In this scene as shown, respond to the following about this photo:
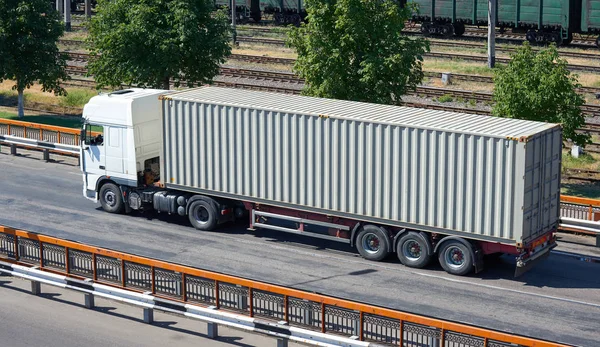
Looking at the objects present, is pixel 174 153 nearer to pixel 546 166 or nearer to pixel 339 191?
pixel 339 191

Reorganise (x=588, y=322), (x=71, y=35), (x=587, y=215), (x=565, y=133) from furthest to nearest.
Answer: (x=71, y=35)
(x=565, y=133)
(x=587, y=215)
(x=588, y=322)

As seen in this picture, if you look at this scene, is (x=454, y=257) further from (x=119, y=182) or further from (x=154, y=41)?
(x=154, y=41)

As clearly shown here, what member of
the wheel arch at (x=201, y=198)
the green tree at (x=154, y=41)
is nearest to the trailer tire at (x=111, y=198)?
the wheel arch at (x=201, y=198)

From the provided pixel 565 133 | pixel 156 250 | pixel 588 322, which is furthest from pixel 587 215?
pixel 156 250

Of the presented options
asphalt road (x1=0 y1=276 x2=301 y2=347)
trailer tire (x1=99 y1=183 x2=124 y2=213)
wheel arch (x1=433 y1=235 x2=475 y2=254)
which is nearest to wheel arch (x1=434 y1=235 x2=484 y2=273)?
wheel arch (x1=433 y1=235 x2=475 y2=254)

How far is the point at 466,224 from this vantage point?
21.8 meters

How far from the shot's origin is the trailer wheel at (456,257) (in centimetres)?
2203

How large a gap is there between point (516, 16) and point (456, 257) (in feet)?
111

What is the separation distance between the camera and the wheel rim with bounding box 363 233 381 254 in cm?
2331

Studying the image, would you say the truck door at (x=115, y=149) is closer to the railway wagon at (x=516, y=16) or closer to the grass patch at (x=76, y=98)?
the grass patch at (x=76, y=98)

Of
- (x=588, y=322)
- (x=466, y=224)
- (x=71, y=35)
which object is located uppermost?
(x=71, y=35)

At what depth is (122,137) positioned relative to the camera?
26281mm

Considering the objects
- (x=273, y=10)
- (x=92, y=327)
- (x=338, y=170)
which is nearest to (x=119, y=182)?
(x=338, y=170)

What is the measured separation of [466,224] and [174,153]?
8.01 meters
